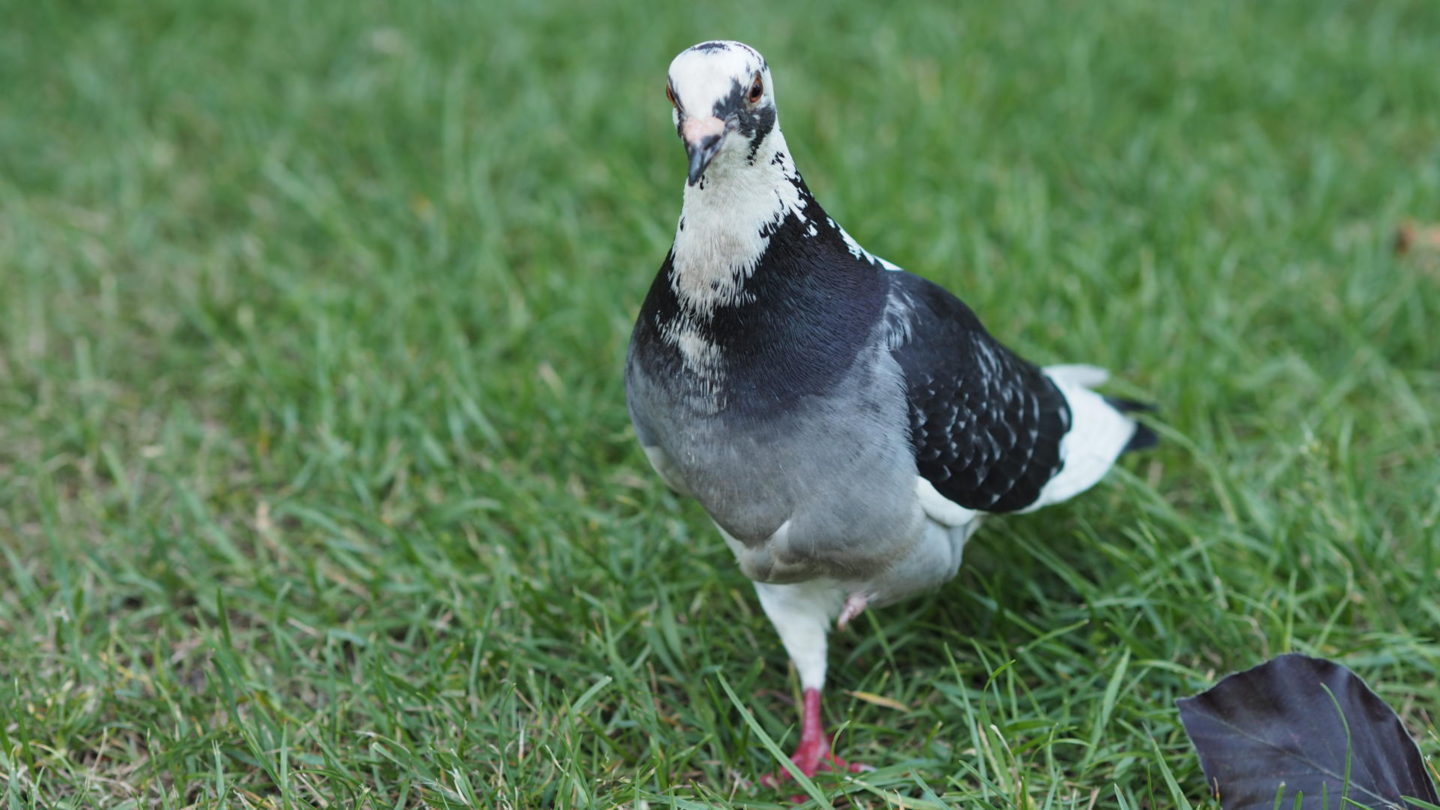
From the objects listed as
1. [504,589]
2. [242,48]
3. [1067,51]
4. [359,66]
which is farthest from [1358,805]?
[242,48]

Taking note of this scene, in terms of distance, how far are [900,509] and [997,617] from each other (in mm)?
768

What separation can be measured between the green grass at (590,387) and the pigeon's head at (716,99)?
114 centimetres

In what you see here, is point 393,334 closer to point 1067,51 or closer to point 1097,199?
point 1097,199

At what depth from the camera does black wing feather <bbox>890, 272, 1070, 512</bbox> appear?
257 cm

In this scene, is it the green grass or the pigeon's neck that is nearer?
the pigeon's neck

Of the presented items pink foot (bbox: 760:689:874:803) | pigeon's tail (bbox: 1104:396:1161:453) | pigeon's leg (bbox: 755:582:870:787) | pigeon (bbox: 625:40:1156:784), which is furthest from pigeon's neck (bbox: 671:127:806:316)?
pigeon's tail (bbox: 1104:396:1161:453)

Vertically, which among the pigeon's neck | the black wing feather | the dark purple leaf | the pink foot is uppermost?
the pigeon's neck

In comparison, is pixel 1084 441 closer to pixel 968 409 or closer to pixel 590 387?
pixel 968 409

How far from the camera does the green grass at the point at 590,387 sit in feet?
9.62

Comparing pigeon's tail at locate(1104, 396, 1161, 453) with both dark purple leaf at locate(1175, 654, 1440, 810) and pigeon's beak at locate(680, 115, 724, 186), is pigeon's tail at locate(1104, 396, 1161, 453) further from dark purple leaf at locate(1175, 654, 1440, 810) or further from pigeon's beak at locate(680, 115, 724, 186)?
pigeon's beak at locate(680, 115, 724, 186)

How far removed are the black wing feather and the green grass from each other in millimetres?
397

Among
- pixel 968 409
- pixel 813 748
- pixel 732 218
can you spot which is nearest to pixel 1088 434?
pixel 968 409

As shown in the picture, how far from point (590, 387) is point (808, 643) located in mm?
1394

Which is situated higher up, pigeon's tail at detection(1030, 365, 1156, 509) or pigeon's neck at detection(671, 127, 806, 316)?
pigeon's neck at detection(671, 127, 806, 316)
